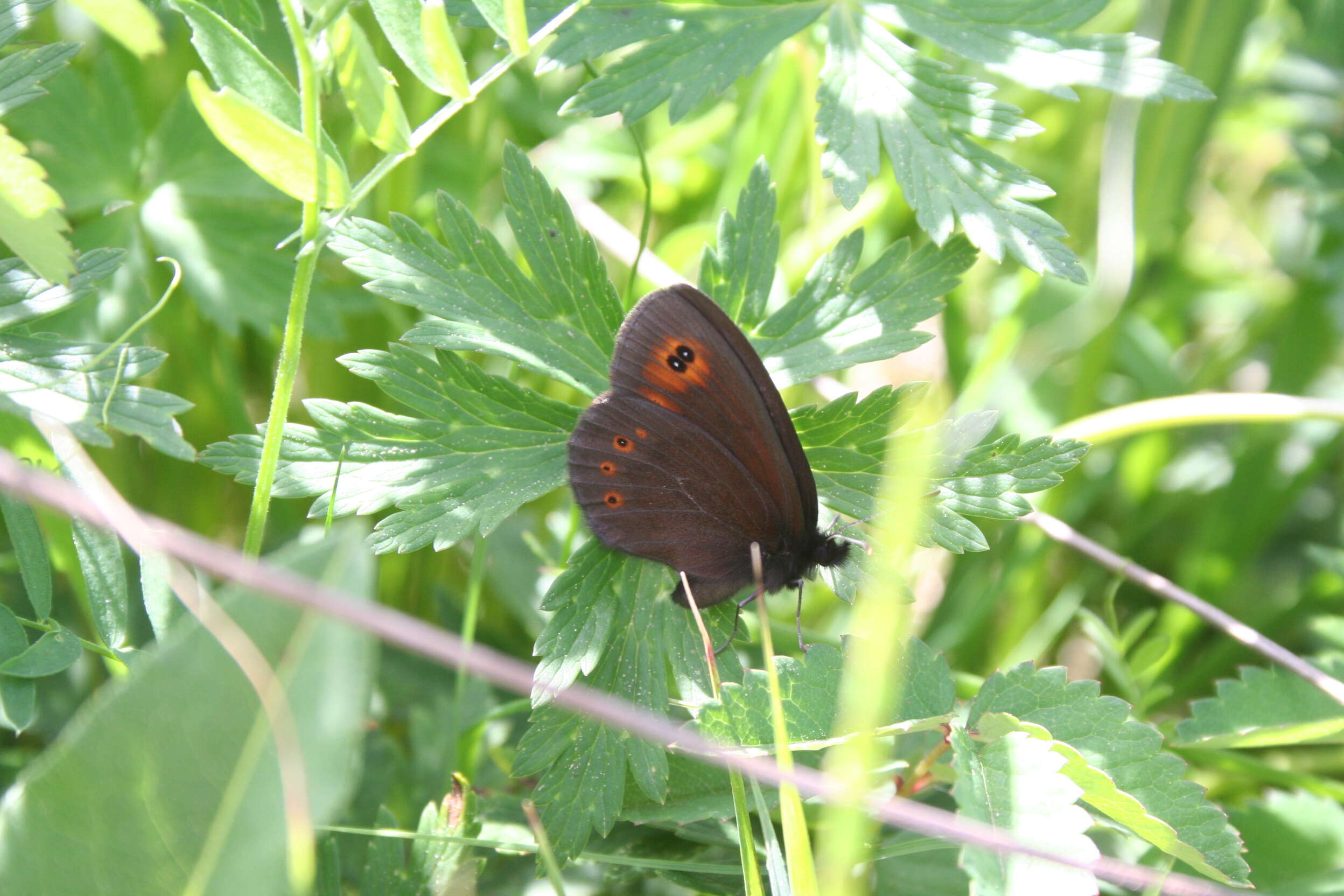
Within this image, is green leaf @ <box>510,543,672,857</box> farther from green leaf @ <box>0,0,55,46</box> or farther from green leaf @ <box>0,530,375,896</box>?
green leaf @ <box>0,0,55,46</box>

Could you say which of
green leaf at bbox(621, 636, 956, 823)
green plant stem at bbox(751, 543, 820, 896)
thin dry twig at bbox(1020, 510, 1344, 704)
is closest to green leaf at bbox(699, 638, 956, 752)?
green leaf at bbox(621, 636, 956, 823)

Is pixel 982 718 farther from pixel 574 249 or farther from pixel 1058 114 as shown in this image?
pixel 1058 114

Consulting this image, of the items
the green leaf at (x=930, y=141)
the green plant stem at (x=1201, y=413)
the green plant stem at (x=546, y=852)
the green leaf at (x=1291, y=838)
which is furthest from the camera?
the green plant stem at (x=1201, y=413)

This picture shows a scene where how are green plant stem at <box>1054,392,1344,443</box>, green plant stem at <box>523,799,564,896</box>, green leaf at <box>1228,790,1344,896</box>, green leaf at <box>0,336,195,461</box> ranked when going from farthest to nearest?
green plant stem at <box>1054,392,1344,443</box> < green leaf at <box>1228,790,1344,896</box> < green leaf at <box>0,336,195,461</box> < green plant stem at <box>523,799,564,896</box>

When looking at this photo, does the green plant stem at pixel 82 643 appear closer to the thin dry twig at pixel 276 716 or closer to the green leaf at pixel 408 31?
the thin dry twig at pixel 276 716

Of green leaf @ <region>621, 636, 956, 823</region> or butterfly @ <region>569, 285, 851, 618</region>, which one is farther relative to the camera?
butterfly @ <region>569, 285, 851, 618</region>

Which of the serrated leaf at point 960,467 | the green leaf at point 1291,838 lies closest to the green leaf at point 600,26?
the serrated leaf at point 960,467

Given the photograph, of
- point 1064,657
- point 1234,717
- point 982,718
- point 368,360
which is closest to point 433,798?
point 368,360
